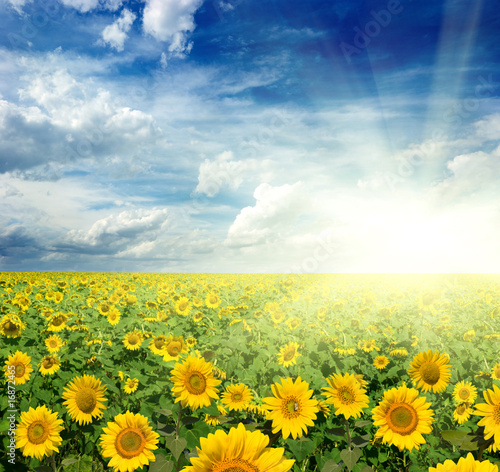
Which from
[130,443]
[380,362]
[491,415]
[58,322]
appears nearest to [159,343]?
[130,443]

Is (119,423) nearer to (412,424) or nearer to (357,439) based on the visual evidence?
(357,439)

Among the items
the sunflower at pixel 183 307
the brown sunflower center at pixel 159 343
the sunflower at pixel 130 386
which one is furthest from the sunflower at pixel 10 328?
the sunflower at pixel 183 307

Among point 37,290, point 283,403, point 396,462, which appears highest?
point 37,290

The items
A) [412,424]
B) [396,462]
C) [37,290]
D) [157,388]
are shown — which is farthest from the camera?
[37,290]

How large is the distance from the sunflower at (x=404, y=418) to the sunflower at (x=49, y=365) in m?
4.50

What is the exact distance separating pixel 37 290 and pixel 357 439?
12.6 metres

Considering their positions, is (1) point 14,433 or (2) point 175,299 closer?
(1) point 14,433

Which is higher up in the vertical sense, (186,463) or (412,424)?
(412,424)

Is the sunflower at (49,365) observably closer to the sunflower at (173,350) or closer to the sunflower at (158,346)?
the sunflower at (158,346)

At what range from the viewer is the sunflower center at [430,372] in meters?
3.26

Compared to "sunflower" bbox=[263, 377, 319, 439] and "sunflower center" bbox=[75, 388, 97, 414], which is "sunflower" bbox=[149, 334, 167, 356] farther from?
"sunflower" bbox=[263, 377, 319, 439]

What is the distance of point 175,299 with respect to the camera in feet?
32.9

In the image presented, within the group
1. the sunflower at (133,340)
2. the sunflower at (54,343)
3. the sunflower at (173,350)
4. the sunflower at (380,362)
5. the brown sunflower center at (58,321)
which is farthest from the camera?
the brown sunflower center at (58,321)

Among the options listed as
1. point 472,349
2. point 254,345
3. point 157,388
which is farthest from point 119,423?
point 472,349
